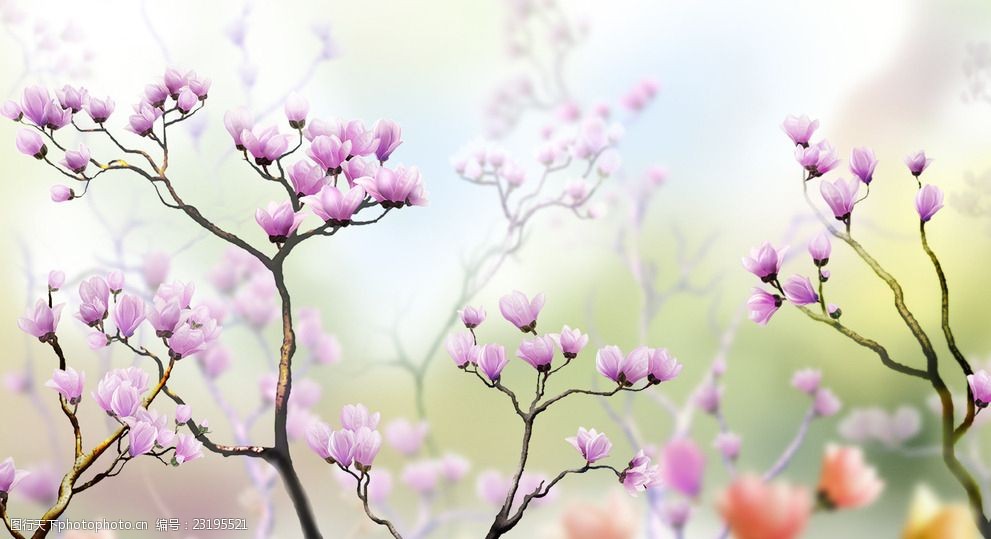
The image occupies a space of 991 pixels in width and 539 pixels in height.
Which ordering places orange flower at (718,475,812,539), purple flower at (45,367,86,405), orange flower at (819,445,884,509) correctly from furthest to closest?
purple flower at (45,367,86,405) < orange flower at (819,445,884,509) < orange flower at (718,475,812,539)

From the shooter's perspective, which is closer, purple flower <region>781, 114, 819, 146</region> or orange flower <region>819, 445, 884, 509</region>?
orange flower <region>819, 445, 884, 509</region>

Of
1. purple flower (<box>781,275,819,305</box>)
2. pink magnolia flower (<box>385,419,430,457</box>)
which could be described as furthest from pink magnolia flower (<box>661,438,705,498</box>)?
pink magnolia flower (<box>385,419,430,457</box>)

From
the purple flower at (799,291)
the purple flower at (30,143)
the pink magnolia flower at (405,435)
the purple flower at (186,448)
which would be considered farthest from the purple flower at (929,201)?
the pink magnolia flower at (405,435)

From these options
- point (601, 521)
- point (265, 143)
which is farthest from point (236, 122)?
point (601, 521)

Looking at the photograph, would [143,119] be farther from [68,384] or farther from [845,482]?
[845,482]

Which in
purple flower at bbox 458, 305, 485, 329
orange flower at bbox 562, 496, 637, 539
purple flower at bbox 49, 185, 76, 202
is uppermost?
purple flower at bbox 49, 185, 76, 202

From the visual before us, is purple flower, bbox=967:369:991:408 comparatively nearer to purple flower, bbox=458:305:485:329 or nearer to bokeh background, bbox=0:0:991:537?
purple flower, bbox=458:305:485:329

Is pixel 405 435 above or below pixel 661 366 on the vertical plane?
below
